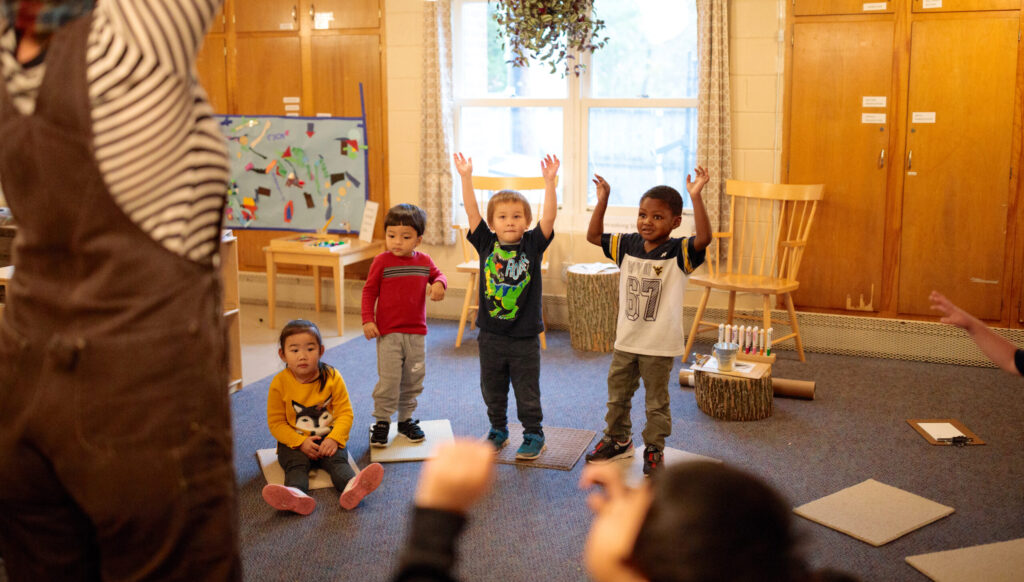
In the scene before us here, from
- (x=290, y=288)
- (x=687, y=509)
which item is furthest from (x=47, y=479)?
(x=290, y=288)

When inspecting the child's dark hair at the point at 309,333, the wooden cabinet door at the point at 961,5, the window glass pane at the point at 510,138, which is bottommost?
the child's dark hair at the point at 309,333

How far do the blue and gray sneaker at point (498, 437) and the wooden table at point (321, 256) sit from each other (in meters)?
2.04

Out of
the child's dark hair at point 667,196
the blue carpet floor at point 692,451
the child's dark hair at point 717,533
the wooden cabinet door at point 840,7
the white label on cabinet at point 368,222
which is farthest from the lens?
the white label on cabinet at point 368,222

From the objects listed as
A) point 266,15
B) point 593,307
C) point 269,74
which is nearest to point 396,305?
point 593,307

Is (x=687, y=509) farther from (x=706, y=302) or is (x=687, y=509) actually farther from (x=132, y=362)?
(x=706, y=302)

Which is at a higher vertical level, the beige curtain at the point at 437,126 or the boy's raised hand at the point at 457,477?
the beige curtain at the point at 437,126

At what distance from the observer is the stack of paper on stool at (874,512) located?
99.5 inches

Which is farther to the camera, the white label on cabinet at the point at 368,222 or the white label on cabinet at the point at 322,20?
the white label on cabinet at the point at 322,20

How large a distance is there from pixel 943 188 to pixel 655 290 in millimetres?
2315

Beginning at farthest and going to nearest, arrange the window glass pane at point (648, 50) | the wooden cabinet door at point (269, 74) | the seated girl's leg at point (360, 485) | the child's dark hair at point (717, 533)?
1. the wooden cabinet door at point (269, 74)
2. the window glass pane at point (648, 50)
3. the seated girl's leg at point (360, 485)
4. the child's dark hair at point (717, 533)

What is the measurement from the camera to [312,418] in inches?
115

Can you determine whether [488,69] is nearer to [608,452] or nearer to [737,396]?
[737,396]

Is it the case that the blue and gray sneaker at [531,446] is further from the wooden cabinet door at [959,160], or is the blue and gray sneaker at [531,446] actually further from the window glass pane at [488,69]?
the window glass pane at [488,69]

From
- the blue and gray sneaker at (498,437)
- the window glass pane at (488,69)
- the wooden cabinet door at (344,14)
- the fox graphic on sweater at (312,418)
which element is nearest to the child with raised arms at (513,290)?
the blue and gray sneaker at (498,437)
